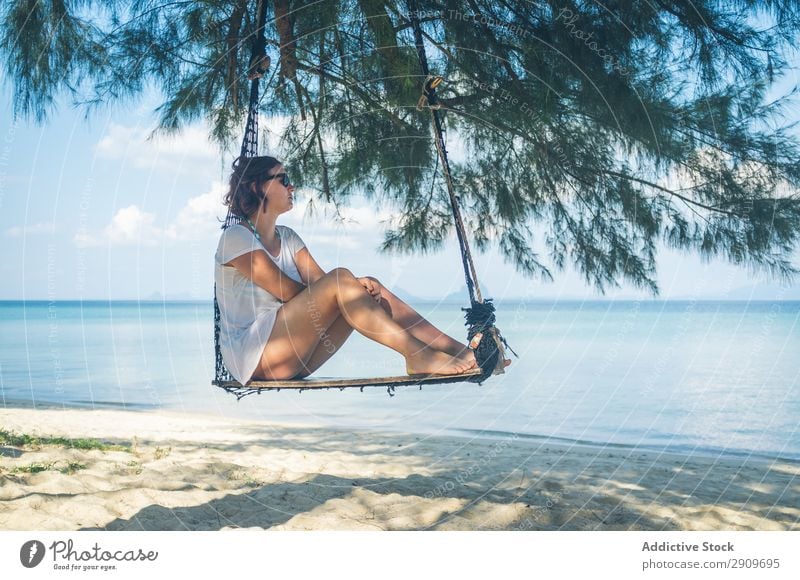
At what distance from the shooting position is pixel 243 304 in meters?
2.49

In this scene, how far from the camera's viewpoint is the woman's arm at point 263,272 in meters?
2.39

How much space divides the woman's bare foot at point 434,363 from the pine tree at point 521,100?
116cm

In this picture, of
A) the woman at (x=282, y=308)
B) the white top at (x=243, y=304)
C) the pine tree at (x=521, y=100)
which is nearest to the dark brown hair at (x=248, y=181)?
the woman at (x=282, y=308)

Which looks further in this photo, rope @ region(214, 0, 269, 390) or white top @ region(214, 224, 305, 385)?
rope @ region(214, 0, 269, 390)

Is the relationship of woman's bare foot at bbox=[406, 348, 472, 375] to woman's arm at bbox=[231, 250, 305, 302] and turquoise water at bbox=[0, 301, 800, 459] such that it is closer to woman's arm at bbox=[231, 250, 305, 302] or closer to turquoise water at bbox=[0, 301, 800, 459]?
woman's arm at bbox=[231, 250, 305, 302]

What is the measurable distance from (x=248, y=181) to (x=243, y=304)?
1.27 ft

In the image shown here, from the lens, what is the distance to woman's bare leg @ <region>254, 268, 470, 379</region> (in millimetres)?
2264

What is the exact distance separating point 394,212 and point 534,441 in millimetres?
1770

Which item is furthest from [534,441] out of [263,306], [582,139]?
[263,306]

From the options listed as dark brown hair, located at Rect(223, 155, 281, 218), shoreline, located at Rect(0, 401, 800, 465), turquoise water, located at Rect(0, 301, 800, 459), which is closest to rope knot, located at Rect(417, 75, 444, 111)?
dark brown hair, located at Rect(223, 155, 281, 218)

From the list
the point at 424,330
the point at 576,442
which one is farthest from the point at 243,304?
the point at 576,442

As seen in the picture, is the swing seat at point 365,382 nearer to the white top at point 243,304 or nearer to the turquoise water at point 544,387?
Answer: the white top at point 243,304

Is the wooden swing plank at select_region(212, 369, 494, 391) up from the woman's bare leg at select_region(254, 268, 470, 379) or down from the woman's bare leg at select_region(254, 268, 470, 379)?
down
